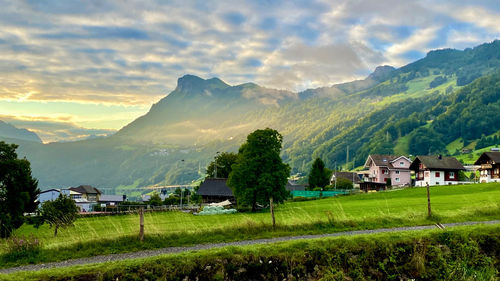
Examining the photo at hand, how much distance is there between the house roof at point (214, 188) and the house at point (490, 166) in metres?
56.2

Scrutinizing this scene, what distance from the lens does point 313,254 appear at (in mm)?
18016

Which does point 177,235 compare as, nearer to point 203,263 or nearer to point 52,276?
point 203,263

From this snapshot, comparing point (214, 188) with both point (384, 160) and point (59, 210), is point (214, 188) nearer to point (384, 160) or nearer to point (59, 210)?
point (384, 160)

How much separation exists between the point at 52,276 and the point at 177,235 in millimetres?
7987

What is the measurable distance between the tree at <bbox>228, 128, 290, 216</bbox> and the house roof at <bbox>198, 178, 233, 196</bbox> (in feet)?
112

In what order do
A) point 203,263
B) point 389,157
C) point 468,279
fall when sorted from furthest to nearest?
point 389,157
point 468,279
point 203,263

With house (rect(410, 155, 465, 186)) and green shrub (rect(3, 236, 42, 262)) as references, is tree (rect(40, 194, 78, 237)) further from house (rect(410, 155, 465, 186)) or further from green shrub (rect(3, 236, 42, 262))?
house (rect(410, 155, 465, 186))

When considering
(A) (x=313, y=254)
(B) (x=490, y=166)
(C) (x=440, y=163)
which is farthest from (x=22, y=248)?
(B) (x=490, y=166)

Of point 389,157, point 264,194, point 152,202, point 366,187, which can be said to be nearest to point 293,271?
point 264,194

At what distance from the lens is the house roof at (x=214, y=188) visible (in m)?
97.0

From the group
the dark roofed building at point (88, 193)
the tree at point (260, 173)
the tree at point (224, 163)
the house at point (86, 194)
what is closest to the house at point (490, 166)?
the tree at point (260, 173)

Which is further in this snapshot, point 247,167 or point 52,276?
point 247,167

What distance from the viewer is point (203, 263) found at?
16859 mm

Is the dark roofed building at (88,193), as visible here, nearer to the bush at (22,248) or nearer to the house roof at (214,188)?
the house roof at (214,188)
